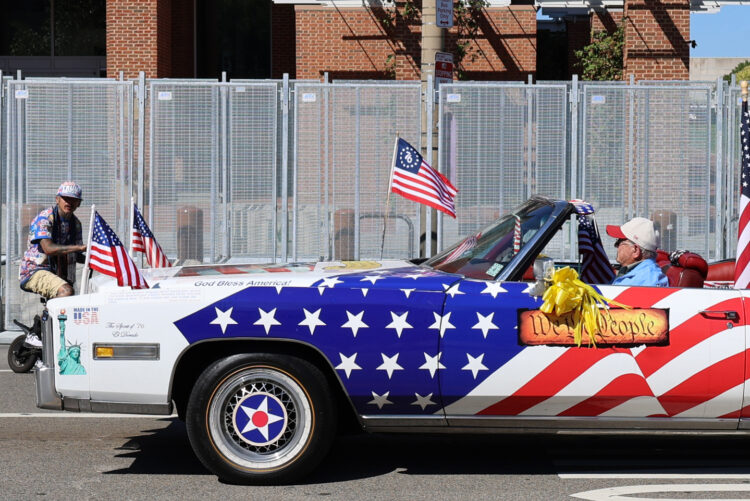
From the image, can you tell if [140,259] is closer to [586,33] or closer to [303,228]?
[303,228]

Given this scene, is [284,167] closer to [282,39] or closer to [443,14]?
[443,14]

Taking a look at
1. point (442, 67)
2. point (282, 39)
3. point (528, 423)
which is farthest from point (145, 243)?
point (282, 39)

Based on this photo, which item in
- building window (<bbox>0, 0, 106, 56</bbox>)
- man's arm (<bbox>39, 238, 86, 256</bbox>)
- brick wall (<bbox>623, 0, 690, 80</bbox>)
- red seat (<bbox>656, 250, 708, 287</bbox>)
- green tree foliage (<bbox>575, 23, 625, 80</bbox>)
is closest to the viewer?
red seat (<bbox>656, 250, 708, 287</bbox>)

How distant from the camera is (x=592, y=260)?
296 inches

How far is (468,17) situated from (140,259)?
1343 cm

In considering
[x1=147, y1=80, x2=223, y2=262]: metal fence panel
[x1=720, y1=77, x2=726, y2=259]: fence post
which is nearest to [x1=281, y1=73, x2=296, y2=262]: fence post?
[x1=147, y1=80, x2=223, y2=262]: metal fence panel

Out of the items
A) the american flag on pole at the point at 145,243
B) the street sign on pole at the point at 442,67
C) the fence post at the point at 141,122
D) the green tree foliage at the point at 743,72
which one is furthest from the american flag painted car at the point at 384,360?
the green tree foliage at the point at 743,72

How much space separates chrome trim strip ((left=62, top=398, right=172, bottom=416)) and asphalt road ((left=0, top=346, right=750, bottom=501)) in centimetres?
40

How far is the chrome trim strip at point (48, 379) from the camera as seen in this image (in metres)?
6.33

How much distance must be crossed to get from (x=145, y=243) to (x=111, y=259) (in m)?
2.16

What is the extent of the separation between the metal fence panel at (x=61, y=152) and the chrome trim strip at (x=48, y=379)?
21.8ft

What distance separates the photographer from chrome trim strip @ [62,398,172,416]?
6223 millimetres

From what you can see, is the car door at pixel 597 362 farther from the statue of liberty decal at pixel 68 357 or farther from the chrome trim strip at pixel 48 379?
the chrome trim strip at pixel 48 379

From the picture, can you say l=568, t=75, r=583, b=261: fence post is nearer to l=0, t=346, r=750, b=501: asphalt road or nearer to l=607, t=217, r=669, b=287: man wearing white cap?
l=0, t=346, r=750, b=501: asphalt road
